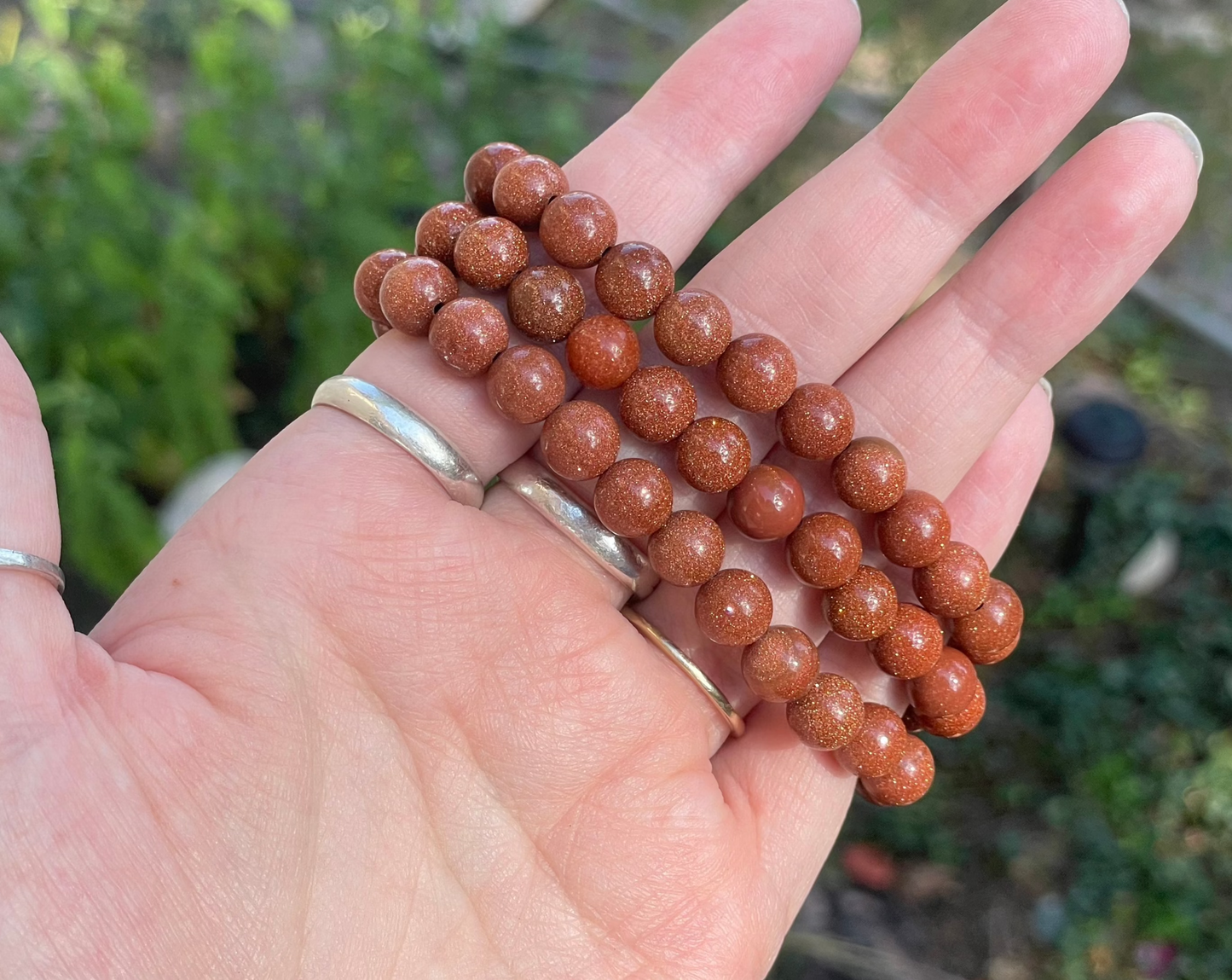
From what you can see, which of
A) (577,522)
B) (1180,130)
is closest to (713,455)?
(577,522)

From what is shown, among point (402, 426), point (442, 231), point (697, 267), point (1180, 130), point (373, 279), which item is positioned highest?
point (1180, 130)

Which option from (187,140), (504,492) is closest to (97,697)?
(504,492)

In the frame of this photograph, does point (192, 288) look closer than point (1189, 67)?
Yes

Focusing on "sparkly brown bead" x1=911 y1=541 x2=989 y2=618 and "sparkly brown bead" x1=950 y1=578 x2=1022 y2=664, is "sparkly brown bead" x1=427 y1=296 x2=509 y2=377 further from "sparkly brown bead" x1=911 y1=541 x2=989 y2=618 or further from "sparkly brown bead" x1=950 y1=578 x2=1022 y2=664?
"sparkly brown bead" x1=950 y1=578 x2=1022 y2=664

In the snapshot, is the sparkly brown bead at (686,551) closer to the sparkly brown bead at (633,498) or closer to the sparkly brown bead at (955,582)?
the sparkly brown bead at (633,498)

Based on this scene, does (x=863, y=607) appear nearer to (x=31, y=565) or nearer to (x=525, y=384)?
(x=525, y=384)

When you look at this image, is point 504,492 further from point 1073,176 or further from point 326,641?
point 1073,176

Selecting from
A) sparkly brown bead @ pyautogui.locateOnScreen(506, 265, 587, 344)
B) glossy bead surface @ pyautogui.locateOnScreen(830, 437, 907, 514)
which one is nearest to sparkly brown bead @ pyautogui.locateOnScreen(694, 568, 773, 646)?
glossy bead surface @ pyautogui.locateOnScreen(830, 437, 907, 514)
